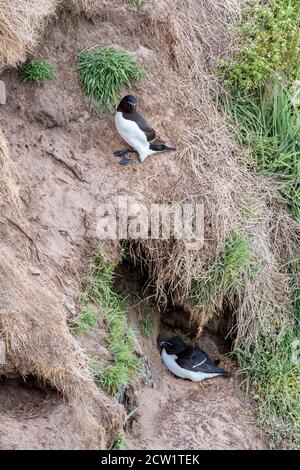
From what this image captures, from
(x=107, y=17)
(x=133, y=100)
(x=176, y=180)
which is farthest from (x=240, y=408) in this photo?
(x=107, y=17)

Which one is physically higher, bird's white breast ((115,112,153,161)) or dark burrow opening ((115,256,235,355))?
bird's white breast ((115,112,153,161))

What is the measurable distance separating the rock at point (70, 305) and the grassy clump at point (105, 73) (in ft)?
5.98

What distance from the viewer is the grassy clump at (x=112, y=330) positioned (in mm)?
6840

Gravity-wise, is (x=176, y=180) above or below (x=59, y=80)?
below

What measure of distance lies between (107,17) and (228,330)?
2745mm

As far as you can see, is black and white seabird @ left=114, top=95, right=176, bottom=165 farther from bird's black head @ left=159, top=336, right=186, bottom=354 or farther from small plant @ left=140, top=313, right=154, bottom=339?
bird's black head @ left=159, top=336, right=186, bottom=354

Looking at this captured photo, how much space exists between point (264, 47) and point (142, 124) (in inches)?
66.8

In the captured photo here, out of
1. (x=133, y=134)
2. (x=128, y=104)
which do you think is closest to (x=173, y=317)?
(x=133, y=134)

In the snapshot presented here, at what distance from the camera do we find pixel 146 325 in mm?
8117

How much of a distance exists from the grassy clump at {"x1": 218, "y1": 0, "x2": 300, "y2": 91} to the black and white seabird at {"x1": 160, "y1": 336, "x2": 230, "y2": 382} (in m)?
2.36

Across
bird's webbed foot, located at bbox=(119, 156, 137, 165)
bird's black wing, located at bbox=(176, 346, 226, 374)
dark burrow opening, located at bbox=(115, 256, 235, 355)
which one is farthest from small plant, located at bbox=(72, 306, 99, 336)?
bird's webbed foot, located at bbox=(119, 156, 137, 165)

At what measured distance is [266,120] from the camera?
29.6 feet

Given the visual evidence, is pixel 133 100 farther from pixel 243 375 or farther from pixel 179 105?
pixel 243 375

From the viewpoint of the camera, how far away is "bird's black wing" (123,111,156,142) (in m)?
7.91
